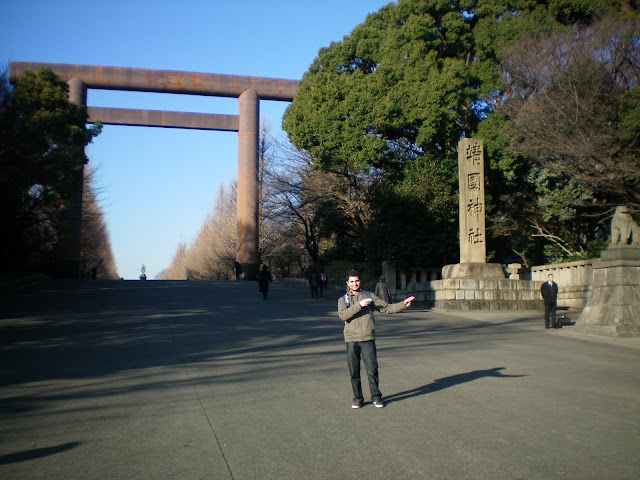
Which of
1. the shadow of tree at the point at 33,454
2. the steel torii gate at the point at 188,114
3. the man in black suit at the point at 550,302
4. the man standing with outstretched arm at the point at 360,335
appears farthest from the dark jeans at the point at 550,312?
the steel torii gate at the point at 188,114

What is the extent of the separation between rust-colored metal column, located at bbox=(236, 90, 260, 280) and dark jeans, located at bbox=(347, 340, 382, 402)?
34.5 m

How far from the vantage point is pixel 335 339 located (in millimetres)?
12367

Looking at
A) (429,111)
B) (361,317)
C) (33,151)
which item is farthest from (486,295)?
(33,151)

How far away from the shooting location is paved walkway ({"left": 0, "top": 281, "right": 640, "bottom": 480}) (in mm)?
4855

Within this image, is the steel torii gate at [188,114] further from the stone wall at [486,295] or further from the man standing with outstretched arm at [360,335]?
the man standing with outstretched arm at [360,335]

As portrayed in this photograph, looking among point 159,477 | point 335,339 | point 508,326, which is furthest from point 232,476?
point 508,326

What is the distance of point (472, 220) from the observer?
813 inches

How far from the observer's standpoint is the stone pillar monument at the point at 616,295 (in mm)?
13383

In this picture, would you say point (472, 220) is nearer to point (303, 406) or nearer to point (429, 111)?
point (429, 111)

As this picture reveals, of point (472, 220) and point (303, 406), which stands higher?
point (472, 220)

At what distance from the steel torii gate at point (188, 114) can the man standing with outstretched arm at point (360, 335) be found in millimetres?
32810

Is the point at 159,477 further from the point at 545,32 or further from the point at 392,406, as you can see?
the point at 545,32

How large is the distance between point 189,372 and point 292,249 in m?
35.6

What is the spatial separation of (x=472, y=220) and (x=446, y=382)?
13.3 meters
